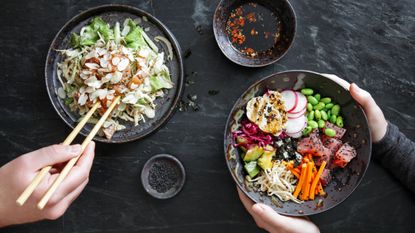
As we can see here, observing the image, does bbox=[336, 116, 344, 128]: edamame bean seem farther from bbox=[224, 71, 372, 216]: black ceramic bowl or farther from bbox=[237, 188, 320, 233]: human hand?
bbox=[237, 188, 320, 233]: human hand

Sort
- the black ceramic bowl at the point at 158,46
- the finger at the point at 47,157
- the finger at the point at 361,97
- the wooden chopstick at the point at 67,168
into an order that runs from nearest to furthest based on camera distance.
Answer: the wooden chopstick at the point at 67,168
the finger at the point at 47,157
the finger at the point at 361,97
the black ceramic bowl at the point at 158,46

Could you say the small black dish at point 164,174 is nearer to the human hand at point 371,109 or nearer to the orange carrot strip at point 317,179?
the orange carrot strip at point 317,179

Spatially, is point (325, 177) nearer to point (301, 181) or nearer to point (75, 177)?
point (301, 181)

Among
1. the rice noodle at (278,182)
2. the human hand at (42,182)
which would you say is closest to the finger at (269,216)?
the rice noodle at (278,182)

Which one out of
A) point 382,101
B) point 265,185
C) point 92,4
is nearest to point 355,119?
point 382,101

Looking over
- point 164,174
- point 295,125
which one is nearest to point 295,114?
point 295,125

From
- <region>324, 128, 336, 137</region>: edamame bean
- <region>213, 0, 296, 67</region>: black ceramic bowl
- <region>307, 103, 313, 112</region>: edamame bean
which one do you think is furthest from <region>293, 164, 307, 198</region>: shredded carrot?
<region>213, 0, 296, 67</region>: black ceramic bowl
